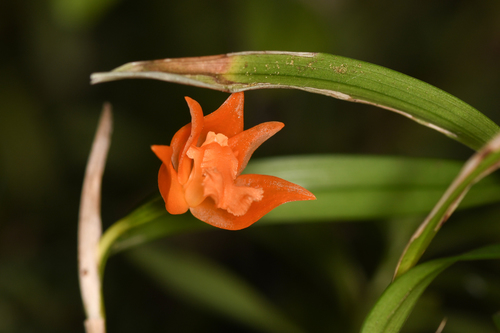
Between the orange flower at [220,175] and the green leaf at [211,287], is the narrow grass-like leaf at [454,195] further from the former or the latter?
the green leaf at [211,287]

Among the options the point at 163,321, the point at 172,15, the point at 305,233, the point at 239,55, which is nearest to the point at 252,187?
the point at 239,55

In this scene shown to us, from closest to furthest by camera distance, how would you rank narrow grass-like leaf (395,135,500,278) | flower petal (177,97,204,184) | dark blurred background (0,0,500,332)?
narrow grass-like leaf (395,135,500,278), flower petal (177,97,204,184), dark blurred background (0,0,500,332)

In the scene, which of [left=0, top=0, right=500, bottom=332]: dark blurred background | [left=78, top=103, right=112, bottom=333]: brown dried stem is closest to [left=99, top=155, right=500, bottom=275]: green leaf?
[left=78, top=103, right=112, bottom=333]: brown dried stem

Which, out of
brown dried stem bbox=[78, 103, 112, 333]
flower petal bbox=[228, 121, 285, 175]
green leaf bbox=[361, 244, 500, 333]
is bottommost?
brown dried stem bbox=[78, 103, 112, 333]

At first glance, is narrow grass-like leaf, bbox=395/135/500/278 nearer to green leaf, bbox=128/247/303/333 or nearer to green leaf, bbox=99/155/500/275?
green leaf, bbox=99/155/500/275

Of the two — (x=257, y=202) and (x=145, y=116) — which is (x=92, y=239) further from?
(x=145, y=116)
